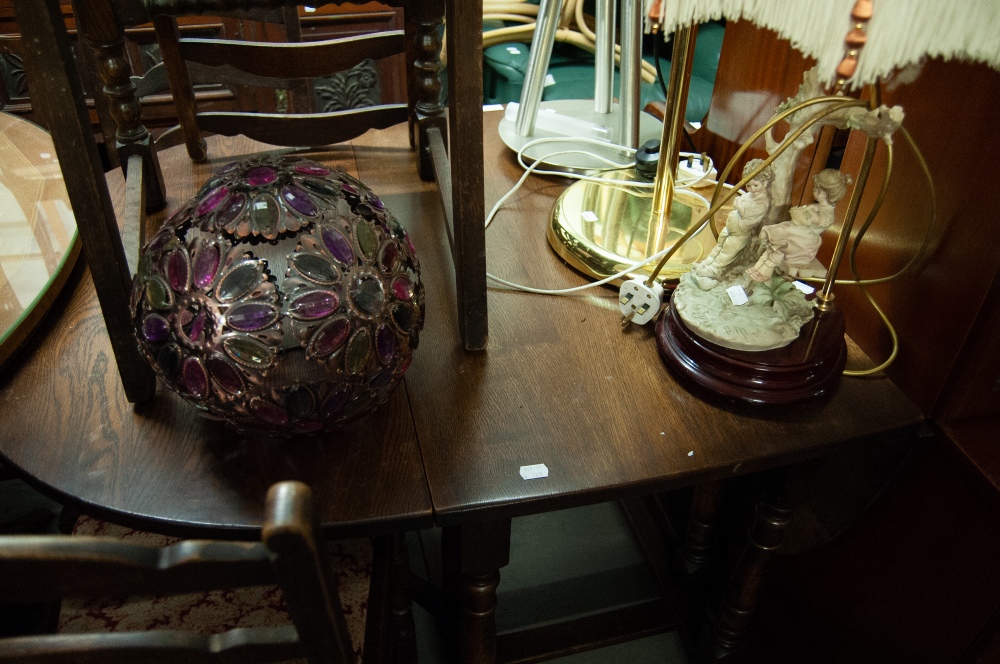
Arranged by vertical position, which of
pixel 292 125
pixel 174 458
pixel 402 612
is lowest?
pixel 402 612

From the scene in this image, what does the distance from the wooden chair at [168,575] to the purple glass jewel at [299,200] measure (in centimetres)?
26

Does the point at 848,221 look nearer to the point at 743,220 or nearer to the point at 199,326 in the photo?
the point at 743,220

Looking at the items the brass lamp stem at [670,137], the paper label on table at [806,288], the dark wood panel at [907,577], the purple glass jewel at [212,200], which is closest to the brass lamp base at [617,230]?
the brass lamp stem at [670,137]

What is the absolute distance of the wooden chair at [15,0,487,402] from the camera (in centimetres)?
57

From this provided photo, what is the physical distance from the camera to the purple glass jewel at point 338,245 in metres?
0.55

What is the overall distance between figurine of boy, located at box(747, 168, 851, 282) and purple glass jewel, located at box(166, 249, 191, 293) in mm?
488

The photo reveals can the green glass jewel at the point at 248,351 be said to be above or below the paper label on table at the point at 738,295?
above

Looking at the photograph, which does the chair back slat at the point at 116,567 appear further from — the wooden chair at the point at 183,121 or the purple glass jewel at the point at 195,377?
the wooden chair at the point at 183,121

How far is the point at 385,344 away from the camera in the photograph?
578 mm

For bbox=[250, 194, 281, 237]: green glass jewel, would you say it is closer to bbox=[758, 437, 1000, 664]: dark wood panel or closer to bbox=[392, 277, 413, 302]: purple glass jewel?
bbox=[392, 277, 413, 302]: purple glass jewel

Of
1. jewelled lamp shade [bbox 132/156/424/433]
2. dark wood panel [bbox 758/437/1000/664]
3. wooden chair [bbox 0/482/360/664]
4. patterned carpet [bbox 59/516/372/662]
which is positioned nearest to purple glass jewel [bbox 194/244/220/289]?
jewelled lamp shade [bbox 132/156/424/433]

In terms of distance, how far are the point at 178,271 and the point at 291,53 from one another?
2.13 feet

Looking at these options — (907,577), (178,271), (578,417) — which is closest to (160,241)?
(178,271)

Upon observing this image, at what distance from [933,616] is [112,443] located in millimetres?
863
